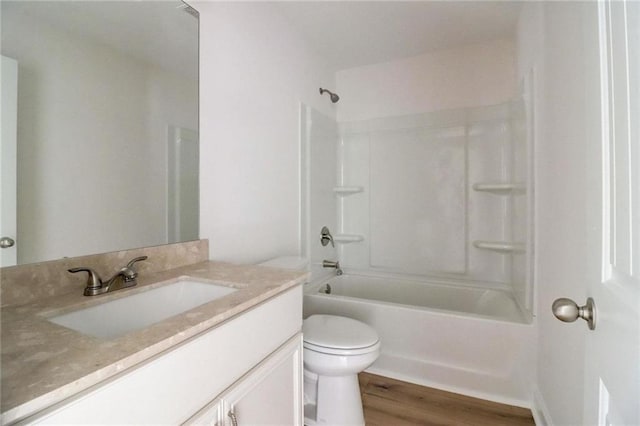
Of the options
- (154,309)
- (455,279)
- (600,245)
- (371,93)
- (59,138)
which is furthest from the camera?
(371,93)

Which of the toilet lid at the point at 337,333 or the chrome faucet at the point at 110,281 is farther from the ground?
the chrome faucet at the point at 110,281

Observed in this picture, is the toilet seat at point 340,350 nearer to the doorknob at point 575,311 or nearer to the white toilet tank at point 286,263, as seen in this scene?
the white toilet tank at point 286,263

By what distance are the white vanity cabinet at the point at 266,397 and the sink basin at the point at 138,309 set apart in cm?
29

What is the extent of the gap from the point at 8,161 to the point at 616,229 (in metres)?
1.37

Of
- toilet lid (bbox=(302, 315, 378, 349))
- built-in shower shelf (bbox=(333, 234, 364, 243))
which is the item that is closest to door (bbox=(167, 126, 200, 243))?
toilet lid (bbox=(302, 315, 378, 349))

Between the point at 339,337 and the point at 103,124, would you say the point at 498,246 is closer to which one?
the point at 339,337

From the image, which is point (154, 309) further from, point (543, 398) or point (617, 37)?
point (543, 398)

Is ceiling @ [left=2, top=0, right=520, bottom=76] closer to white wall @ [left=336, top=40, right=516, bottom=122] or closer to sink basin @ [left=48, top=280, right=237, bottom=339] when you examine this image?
white wall @ [left=336, top=40, right=516, bottom=122]

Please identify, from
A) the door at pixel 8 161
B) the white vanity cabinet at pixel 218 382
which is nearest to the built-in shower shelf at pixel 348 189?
the white vanity cabinet at pixel 218 382

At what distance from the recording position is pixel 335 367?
4.21 feet

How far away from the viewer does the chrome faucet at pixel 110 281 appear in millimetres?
866

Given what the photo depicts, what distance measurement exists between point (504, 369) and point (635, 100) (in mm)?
1713

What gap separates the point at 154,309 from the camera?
975mm

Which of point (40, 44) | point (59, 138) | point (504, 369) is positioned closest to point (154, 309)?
point (59, 138)
